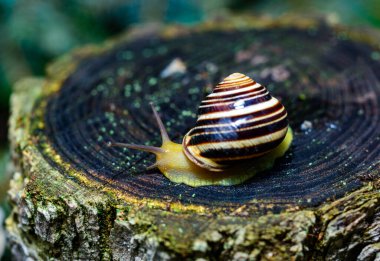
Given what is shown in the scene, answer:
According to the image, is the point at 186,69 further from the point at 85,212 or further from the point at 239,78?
the point at 85,212

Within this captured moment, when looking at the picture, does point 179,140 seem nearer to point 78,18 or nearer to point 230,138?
point 230,138

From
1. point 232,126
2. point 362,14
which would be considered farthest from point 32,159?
point 362,14

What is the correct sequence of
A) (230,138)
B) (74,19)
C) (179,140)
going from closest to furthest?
(230,138)
(179,140)
(74,19)

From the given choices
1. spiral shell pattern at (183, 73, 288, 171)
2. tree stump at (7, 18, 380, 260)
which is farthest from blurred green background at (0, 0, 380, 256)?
spiral shell pattern at (183, 73, 288, 171)

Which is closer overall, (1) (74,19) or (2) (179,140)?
(2) (179,140)

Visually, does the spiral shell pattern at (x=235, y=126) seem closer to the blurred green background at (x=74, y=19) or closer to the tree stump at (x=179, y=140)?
the tree stump at (x=179, y=140)

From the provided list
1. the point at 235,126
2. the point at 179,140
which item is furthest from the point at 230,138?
the point at 179,140
